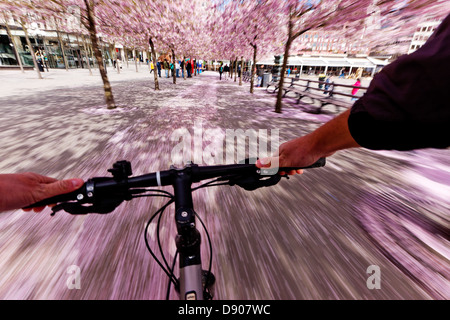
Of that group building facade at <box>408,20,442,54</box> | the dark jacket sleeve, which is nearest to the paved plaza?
the dark jacket sleeve

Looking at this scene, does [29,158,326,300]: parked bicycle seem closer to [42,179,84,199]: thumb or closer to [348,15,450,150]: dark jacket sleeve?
[42,179,84,199]: thumb

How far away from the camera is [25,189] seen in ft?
3.10

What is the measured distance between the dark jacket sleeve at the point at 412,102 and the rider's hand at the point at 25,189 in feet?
4.53

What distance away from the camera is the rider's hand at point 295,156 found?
107cm

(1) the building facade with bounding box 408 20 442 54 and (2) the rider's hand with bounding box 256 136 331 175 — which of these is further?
(1) the building facade with bounding box 408 20 442 54

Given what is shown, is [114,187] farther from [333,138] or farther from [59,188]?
[333,138]

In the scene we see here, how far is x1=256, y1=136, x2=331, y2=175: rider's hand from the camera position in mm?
1065

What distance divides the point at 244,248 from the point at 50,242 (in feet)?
7.20

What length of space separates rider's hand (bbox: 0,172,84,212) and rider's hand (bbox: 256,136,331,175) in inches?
41.0

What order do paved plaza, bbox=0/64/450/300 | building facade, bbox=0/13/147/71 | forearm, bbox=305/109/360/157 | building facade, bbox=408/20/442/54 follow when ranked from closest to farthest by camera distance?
forearm, bbox=305/109/360/157, building facade, bbox=408/20/442/54, paved plaza, bbox=0/64/450/300, building facade, bbox=0/13/147/71

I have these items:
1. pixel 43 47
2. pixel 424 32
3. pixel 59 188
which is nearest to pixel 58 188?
pixel 59 188

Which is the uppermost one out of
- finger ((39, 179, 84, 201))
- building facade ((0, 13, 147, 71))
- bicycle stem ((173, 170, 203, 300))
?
building facade ((0, 13, 147, 71))

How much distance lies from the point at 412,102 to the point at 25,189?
166cm
